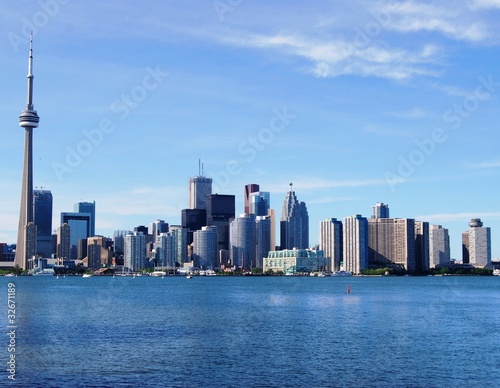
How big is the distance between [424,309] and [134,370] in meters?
71.1

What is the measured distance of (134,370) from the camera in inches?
2141

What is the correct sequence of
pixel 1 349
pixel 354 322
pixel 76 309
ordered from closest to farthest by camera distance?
1. pixel 1 349
2. pixel 354 322
3. pixel 76 309

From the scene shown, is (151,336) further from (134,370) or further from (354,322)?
(354,322)

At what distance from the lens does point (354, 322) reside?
90.7 m

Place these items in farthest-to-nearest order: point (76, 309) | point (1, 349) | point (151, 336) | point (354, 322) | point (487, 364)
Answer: point (76, 309) → point (354, 322) → point (151, 336) → point (1, 349) → point (487, 364)

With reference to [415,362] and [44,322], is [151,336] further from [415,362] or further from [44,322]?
[415,362]

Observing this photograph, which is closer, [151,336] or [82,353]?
[82,353]

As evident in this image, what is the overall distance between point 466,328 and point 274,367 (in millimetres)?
36831

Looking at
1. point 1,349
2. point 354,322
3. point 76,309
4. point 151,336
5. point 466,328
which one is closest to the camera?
point 1,349

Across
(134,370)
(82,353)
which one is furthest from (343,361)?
(82,353)

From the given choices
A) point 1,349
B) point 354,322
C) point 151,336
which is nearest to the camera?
point 1,349

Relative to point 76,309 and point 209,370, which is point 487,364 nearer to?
point 209,370

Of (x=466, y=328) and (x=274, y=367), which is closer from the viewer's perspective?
(x=274, y=367)

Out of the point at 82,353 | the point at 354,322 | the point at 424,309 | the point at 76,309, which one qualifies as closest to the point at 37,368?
the point at 82,353
